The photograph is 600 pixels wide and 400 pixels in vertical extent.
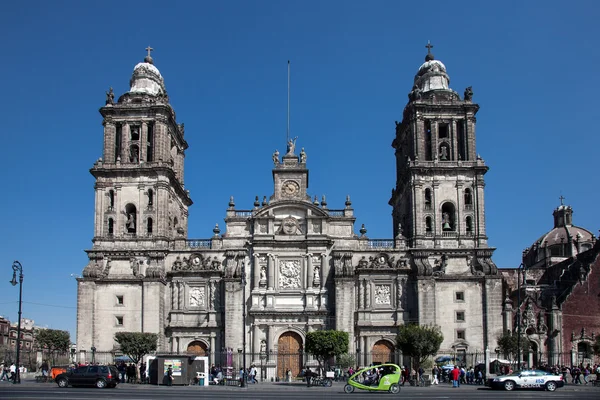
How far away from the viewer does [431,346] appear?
155ft

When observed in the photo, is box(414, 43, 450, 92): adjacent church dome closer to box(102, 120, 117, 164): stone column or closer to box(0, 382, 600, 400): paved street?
box(102, 120, 117, 164): stone column

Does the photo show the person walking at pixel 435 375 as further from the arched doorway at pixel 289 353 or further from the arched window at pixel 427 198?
the arched window at pixel 427 198

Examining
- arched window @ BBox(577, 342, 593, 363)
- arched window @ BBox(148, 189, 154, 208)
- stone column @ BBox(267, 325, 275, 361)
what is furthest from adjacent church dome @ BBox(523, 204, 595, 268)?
arched window @ BBox(148, 189, 154, 208)

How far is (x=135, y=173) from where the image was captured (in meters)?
58.1

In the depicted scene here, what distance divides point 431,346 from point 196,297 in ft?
62.1

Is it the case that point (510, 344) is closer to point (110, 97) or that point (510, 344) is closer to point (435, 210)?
point (435, 210)

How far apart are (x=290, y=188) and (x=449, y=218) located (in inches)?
494

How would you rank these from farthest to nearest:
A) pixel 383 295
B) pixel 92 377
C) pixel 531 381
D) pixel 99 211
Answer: pixel 99 211, pixel 383 295, pixel 92 377, pixel 531 381

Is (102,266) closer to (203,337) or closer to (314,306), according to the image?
(203,337)

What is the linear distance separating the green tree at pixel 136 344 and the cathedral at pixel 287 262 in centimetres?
513

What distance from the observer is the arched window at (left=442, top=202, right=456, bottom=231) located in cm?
5816

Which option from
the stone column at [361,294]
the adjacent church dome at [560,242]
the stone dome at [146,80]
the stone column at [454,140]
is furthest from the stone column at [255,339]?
the adjacent church dome at [560,242]

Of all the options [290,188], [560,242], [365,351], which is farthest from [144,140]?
[560,242]

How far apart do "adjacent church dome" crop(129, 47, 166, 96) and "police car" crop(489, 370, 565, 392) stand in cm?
3608
